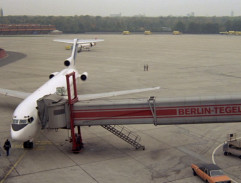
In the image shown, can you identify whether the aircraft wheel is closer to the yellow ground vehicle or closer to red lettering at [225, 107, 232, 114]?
the yellow ground vehicle

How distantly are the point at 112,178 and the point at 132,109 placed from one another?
522 cm

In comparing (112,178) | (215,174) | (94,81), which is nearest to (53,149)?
(112,178)

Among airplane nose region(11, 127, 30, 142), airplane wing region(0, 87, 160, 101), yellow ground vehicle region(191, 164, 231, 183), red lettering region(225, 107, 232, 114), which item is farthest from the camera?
airplane wing region(0, 87, 160, 101)

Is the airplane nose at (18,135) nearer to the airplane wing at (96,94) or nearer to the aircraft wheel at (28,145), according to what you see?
the aircraft wheel at (28,145)

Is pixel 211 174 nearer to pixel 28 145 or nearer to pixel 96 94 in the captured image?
pixel 28 145

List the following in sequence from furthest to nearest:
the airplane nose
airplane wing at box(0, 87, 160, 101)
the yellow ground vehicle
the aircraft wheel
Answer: airplane wing at box(0, 87, 160, 101), the aircraft wheel, the airplane nose, the yellow ground vehicle

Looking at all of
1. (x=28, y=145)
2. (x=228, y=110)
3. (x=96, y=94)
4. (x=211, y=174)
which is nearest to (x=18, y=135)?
(x=28, y=145)

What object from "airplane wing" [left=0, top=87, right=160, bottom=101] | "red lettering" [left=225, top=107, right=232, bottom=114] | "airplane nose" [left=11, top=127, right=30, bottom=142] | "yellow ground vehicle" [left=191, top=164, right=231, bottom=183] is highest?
"red lettering" [left=225, top=107, right=232, bottom=114]

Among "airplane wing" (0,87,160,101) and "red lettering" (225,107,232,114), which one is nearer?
"red lettering" (225,107,232,114)

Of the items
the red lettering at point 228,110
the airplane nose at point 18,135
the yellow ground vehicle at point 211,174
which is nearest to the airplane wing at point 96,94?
the airplane nose at point 18,135

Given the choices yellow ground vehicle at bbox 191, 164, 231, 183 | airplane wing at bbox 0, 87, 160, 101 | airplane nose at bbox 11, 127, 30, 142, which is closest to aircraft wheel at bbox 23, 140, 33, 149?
airplane nose at bbox 11, 127, 30, 142

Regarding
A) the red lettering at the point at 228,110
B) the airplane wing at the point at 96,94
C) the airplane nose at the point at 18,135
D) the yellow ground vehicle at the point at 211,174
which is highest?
the red lettering at the point at 228,110

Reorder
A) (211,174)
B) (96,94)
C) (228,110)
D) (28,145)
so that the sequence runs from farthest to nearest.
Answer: (96,94)
(28,145)
(228,110)
(211,174)

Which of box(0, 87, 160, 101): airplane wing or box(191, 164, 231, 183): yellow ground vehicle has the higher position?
box(0, 87, 160, 101): airplane wing
